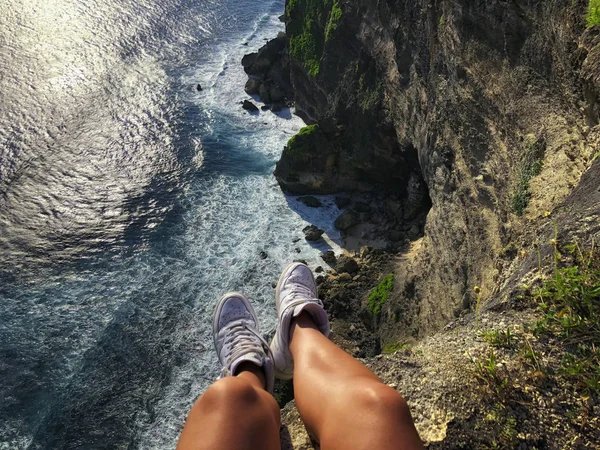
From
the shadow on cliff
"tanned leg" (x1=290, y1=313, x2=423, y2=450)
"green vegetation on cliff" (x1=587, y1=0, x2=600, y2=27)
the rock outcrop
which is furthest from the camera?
the rock outcrop

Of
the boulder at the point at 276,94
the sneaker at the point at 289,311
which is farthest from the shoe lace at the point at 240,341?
the boulder at the point at 276,94

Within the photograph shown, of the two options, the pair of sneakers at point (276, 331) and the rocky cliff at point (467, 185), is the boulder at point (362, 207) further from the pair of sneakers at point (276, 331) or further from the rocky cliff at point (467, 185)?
the pair of sneakers at point (276, 331)

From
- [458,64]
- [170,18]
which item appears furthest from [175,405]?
[170,18]

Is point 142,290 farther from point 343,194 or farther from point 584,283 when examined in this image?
point 584,283

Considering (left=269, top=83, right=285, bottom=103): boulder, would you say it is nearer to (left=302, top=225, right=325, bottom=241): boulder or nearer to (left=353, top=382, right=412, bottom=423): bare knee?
(left=302, top=225, right=325, bottom=241): boulder

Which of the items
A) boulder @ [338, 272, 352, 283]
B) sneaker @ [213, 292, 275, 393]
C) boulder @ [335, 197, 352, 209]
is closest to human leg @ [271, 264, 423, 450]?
sneaker @ [213, 292, 275, 393]

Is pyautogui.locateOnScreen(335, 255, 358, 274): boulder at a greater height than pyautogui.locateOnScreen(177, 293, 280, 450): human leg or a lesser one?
lesser

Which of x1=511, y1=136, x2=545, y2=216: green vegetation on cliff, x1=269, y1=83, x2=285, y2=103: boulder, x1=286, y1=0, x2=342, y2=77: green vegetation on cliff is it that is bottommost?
x1=269, y1=83, x2=285, y2=103: boulder
